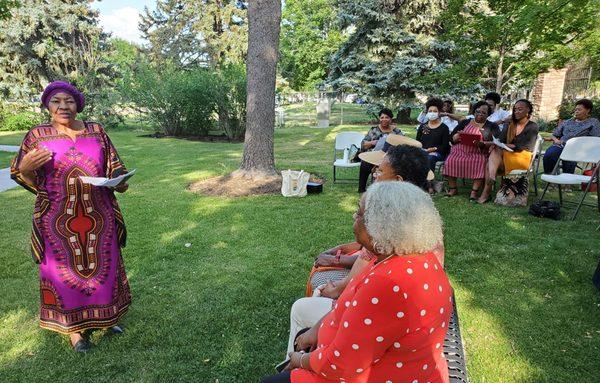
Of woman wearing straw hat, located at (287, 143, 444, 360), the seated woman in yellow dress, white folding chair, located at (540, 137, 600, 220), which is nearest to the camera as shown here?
woman wearing straw hat, located at (287, 143, 444, 360)

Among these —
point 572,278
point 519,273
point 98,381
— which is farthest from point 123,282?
point 572,278

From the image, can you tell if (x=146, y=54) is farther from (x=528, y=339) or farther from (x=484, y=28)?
(x=528, y=339)

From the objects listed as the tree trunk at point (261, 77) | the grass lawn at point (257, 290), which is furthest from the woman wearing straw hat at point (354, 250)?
the tree trunk at point (261, 77)

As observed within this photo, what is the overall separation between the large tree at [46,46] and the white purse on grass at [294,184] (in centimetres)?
2006

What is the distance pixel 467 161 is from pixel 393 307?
5814 millimetres

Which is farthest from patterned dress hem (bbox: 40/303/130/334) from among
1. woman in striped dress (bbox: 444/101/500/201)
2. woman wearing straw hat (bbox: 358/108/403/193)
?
woman in striped dress (bbox: 444/101/500/201)

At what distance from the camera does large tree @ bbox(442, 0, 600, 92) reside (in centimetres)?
766

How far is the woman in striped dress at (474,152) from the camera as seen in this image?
21.2ft

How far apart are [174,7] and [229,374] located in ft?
115

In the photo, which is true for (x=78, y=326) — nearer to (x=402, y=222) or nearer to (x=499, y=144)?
(x=402, y=222)

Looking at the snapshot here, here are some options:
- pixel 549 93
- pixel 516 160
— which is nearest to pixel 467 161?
pixel 516 160

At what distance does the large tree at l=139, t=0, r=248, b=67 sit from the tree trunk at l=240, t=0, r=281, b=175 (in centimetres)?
1952

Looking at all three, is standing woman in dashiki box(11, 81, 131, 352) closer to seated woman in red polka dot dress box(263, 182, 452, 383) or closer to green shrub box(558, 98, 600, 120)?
seated woman in red polka dot dress box(263, 182, 452, 383)

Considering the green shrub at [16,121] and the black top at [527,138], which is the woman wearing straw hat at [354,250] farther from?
the green shrub at [16,121]
